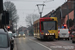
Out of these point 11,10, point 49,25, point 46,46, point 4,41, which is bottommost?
point 46,46

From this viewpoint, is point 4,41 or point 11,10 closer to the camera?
point 4,41

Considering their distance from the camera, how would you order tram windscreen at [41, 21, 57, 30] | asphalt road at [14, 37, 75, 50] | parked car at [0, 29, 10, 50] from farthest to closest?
tram windscreen at [41, 21, 57, 30] < asphalt road at [14, 37, 75, 50] < parked car at [0, 29, 10, 50]

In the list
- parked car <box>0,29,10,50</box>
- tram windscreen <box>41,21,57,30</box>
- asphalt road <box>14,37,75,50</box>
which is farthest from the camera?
tram windscreen <box>41,21,57,30</box>

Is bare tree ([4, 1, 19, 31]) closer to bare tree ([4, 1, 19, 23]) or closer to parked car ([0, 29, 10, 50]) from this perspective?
bare tree ([4, 1, 19, 23])

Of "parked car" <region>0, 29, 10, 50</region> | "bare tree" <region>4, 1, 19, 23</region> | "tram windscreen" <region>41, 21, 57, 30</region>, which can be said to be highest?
"bare tree" <region>4, 1, 19, 23</region>

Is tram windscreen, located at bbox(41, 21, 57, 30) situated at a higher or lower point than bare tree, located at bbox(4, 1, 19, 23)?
lower

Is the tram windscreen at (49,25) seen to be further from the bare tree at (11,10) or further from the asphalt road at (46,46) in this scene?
the bare tree at (11,10)

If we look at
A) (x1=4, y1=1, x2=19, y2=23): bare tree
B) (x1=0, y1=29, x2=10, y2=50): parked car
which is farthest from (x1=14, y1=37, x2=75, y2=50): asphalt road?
(x1=4, y1=1, x2=19, y2=23): bare tree

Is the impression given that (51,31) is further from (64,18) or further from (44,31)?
(64,18)

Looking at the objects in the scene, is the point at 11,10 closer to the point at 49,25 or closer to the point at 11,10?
the point at 11,10

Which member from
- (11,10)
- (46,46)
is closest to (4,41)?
(46,46)

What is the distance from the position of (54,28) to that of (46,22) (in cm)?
140

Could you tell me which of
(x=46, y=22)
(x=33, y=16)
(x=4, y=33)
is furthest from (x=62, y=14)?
(x=4, y=33)

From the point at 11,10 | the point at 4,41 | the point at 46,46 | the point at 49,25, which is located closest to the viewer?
the point at 4,41
